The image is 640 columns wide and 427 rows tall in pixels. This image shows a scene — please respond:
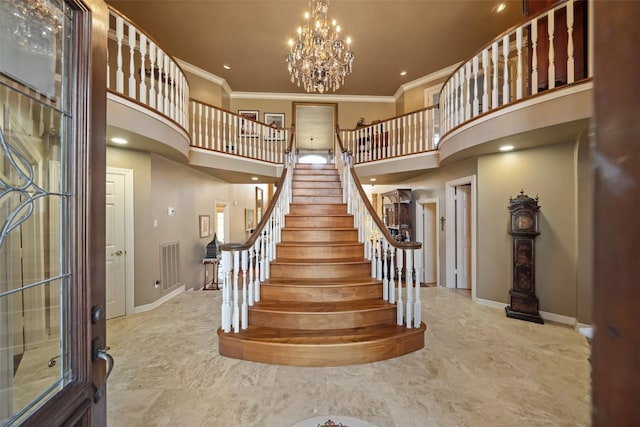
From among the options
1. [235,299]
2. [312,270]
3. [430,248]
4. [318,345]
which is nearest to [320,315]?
[318,345]

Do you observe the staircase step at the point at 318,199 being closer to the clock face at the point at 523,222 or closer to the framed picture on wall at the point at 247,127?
the framed picture on wall at the point at 247,127

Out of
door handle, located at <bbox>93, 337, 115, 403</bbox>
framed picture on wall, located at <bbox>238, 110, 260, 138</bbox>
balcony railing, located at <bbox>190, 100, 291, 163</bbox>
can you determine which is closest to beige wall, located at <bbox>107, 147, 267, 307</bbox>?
balcony railing, located at <bbox>190, 100, 291, 163</bbox>

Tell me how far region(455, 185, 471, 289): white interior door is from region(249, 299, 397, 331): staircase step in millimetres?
2973

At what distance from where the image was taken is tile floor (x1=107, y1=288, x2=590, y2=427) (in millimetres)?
1836

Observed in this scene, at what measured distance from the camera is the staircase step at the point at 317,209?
4.55 meters

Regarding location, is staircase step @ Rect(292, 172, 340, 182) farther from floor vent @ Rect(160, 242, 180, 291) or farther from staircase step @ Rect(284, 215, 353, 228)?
floor vent @ Rect(160, 242, 180, 291)

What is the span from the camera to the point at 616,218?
0.31m

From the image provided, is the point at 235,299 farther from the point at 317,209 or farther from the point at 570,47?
the point at 570,47

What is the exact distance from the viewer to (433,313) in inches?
150

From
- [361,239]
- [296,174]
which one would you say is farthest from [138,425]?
[296,174]

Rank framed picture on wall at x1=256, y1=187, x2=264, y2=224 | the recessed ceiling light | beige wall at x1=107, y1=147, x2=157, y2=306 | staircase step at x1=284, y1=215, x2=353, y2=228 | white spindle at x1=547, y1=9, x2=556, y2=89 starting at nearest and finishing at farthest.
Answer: white spindle at x1=547, y1=9, x2=556, y2=89 < the recessed ceiling light < beige wall at x1=107, y1=147, x2=157, y2=306 < staircase step at x1=284, y1=215, x2=353, y2=228 < framed picture on wall at x1=256, y1=187, x2=264, y2=224

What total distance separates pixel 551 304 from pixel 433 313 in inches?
58.5

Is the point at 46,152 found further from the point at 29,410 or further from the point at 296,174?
the point at 296,174

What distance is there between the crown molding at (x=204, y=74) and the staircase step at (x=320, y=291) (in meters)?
5.33
